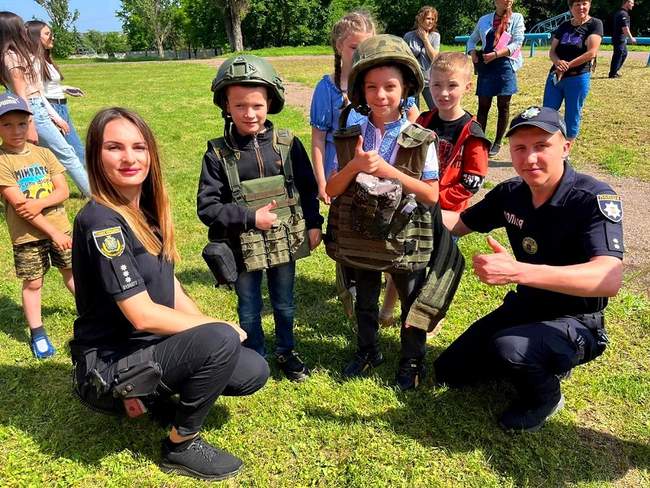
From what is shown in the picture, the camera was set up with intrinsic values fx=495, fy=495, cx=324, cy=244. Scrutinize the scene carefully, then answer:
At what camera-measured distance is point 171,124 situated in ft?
40.6

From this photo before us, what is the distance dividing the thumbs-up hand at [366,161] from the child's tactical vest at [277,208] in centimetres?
56

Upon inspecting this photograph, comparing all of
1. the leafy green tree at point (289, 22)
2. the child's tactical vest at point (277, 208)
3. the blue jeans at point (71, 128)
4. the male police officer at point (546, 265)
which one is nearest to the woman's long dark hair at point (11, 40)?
the blue jeans at point (71, 128)

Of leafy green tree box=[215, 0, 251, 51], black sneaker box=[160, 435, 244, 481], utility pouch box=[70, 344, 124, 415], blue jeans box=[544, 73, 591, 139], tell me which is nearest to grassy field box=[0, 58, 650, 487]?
black sneaker box=[160, 435, 244, 481]

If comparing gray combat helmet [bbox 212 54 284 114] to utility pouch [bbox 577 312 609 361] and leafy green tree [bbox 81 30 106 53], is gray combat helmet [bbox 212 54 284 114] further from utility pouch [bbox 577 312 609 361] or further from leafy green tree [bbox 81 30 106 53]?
leafy green tree [bbox 81 30 106 53]

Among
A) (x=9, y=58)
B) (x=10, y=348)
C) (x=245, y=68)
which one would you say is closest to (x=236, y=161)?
(x=245, y=68)

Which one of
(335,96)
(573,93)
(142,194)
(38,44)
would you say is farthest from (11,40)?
(573,93)

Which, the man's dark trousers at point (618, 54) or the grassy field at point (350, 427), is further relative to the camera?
the man's dark trousers at point (618, 54)

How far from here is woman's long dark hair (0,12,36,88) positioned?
4.48 meters

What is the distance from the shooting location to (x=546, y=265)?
98.3 inches

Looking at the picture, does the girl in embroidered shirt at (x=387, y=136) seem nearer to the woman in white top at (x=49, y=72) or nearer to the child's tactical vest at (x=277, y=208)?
the child's tactical vest at (x=277, y=208)

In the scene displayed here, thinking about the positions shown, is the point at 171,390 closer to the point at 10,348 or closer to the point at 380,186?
the point at 380,186

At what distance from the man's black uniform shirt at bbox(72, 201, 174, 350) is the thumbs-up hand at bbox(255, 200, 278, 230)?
0.54m

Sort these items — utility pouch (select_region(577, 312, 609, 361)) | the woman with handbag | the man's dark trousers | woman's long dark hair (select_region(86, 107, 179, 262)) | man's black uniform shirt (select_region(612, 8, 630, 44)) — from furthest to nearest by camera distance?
the man's dark trousers
man's black uniform shirt (select_region(612, 8, 630, 44))
the woman with handbag
utility pouch (select_region(577, 312, 609, 361))
woman's long dark hair (select_region(86, 107, 179, 262))

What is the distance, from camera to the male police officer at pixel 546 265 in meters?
2.34
